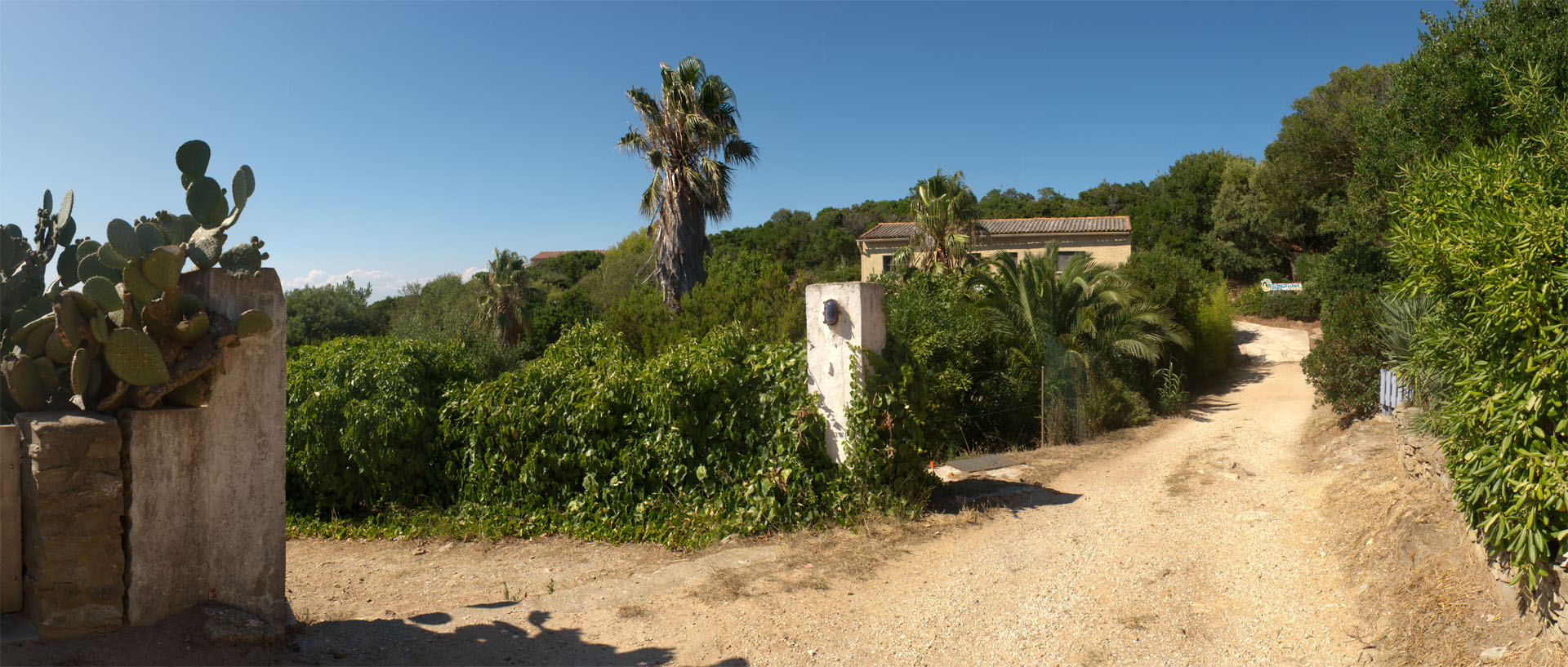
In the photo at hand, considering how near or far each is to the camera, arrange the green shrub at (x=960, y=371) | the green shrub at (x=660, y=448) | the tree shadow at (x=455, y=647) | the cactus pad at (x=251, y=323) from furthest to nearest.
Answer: the green shrub at (x=960, y=371) → the green shrub at (x=660, y=448) → the tree shadow at (x=455, y=647) → the cactus pad at (x=251, y=323)

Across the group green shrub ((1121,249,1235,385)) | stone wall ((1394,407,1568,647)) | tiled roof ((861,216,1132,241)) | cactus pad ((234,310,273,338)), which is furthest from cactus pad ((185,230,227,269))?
tiled roof ((861,216,1132,241))

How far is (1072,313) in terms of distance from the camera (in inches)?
587

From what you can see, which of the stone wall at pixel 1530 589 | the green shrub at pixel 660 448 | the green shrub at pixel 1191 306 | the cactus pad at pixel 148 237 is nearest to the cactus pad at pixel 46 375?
the cactus pad at pixel 148 237

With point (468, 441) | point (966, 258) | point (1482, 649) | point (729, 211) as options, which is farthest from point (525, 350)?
point (1482, 649)

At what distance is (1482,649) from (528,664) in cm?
484

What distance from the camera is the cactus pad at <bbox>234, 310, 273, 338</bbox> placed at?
3719 mm

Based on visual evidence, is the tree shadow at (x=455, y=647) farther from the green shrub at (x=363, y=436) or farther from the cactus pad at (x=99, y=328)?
the green shrub at (x=363, y=436)

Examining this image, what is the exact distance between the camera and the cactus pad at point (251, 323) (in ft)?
12.2

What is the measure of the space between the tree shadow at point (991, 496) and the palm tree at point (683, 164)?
408 inches

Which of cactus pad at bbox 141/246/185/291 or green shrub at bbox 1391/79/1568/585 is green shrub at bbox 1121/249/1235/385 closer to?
green shrub at bbox 1391/79/1568/585

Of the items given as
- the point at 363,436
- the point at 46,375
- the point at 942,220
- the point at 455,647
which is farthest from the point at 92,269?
the point at 942,220

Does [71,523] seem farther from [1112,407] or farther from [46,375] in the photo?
[1112,407]

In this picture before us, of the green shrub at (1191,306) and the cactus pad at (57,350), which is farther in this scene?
the green shrub at (1191,306)

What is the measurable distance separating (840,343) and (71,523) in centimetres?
480
